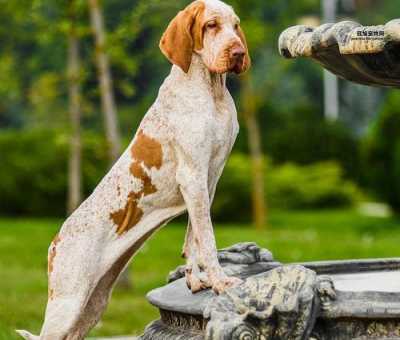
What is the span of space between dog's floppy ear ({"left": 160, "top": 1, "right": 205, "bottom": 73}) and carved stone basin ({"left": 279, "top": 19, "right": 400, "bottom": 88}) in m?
0.48

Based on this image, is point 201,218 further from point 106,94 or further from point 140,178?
point 106,94

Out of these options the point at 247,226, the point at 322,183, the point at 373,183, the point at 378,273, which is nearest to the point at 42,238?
the point at 247,226

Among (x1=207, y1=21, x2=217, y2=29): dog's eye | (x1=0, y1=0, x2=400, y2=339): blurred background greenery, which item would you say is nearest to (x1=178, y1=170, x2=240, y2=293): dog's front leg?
(x1=207, y1=21, x2=217, y2=29): dog's eye

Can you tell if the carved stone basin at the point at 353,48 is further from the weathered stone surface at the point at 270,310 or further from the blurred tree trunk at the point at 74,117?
the blurred tree trunk at the point at 74,117

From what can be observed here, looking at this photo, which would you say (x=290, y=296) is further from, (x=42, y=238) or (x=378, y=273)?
(x=42, y=238)

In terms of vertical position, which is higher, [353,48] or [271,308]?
[353,48]

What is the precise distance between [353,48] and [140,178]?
40.1 inches

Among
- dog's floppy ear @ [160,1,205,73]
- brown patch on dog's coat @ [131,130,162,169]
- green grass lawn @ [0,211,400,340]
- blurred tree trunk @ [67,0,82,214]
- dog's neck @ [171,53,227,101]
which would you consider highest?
dog's floppy ear @ [160,1,205,73]

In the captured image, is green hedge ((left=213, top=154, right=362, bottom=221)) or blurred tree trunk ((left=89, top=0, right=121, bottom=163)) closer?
blurred tree trunk ((left=89, top=0, right=121, bottom=163))

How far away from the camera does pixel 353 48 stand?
4.82 m

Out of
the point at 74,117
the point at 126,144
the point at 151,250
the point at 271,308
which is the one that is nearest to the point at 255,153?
the point at 126,144

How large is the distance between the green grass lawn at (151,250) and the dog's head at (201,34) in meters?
3.68

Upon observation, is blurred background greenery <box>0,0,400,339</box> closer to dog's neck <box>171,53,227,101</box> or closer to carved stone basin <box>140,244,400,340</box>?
dog's neck <box>171,53,227,101</box>

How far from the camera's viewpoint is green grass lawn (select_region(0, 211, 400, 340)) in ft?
32.7
